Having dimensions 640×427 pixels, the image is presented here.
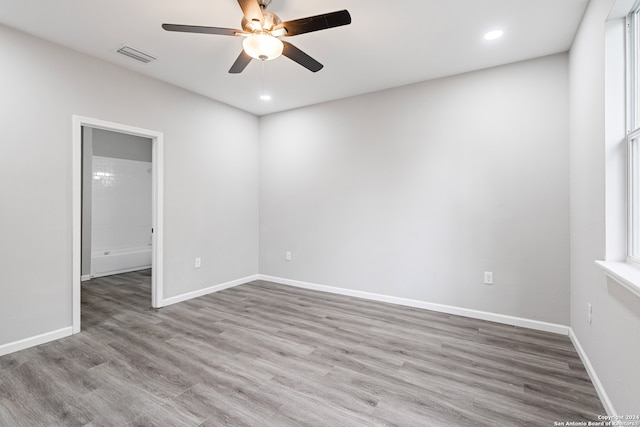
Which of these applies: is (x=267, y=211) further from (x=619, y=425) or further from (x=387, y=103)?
(x=619, y=425)

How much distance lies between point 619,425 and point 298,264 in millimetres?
3554

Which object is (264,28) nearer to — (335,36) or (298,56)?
(298,56)

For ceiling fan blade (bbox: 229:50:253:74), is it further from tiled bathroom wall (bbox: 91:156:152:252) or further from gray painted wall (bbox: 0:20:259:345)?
tiled bathroom wall (bbox: 91:156:152:252)

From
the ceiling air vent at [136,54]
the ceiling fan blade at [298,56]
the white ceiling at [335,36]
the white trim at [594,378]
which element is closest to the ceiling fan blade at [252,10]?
the ceiling fan blade at [298,56]

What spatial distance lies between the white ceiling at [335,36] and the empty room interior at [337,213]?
0.08 feet

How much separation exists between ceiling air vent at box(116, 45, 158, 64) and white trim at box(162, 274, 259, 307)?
2.67m

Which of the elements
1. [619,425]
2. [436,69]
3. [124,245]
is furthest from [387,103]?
[124,245]

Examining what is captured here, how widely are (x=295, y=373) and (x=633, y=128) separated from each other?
8.53ft

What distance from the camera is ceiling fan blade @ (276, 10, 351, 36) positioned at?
1.80m

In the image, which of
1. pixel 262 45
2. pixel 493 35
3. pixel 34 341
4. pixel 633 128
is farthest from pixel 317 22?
pixel 34 341

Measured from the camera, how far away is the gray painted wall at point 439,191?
296 centimetres

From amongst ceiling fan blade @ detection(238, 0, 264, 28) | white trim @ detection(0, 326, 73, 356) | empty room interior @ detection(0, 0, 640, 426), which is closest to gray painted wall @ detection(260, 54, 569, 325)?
empty room interior @ detection(0, 0, 640, 426)

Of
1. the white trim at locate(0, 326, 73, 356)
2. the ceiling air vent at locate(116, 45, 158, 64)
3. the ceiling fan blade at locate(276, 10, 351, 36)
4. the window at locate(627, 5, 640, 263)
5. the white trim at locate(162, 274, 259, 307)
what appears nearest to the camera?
the window at locate(627, 5, 640, 263)

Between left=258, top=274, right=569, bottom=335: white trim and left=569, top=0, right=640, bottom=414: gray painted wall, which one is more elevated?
left=569, top=0, right=640, bottom=414: gray painted wall
